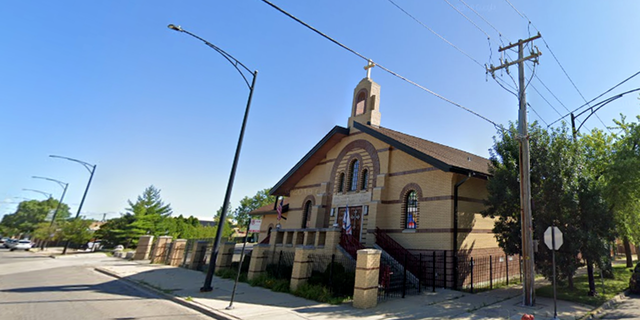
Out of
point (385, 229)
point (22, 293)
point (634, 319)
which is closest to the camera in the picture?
point (634, 319)

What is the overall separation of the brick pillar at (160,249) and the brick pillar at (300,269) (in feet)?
49.7

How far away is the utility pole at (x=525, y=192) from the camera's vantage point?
10.8 m

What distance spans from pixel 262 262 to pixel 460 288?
30.0ft

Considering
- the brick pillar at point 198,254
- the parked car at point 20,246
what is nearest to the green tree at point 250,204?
the parked car at point 20,246

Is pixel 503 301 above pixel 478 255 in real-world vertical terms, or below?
below

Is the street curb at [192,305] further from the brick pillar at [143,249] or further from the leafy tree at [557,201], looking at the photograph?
the brick pillar at [143,249]

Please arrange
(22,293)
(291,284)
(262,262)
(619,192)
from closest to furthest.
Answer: (22,293), (291,284), (619,192), (262,262)

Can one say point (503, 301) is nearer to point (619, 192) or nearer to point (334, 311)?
point (334, 311)

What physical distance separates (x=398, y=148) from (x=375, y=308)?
9185 millimetres

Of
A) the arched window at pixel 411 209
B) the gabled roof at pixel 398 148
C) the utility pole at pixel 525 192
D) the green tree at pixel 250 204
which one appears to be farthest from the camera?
the green tree at pixel 250 204

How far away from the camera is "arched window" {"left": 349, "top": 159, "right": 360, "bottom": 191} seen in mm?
20922

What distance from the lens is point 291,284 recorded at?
507 inches

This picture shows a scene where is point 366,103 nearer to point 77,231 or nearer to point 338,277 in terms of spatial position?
point 338,277

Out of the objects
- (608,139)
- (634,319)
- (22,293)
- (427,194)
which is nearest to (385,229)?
(427,194)
